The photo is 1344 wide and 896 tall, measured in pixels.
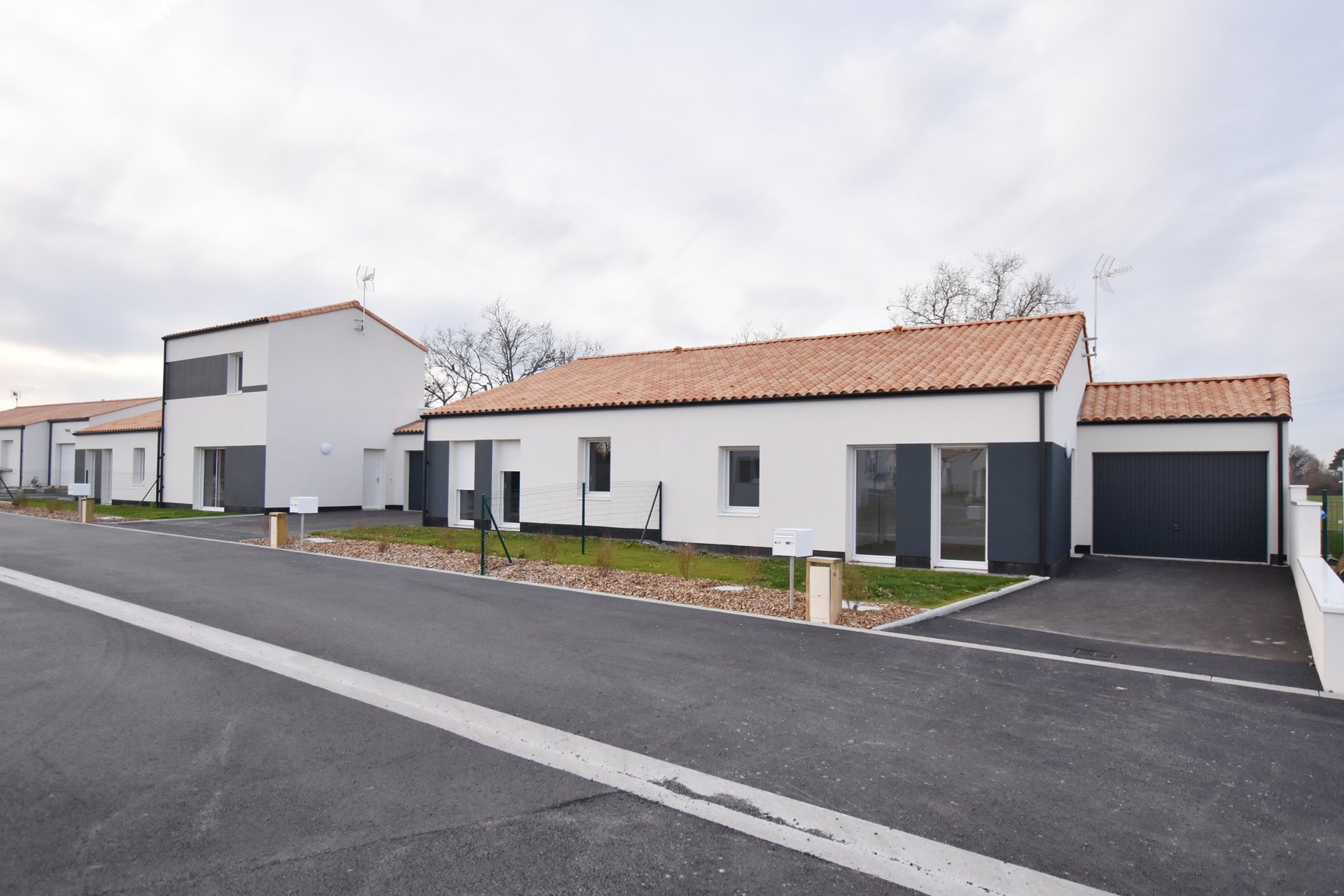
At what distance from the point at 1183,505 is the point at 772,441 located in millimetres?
8815

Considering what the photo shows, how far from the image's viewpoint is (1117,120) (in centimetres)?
1221

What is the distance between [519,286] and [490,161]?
31.5 meters

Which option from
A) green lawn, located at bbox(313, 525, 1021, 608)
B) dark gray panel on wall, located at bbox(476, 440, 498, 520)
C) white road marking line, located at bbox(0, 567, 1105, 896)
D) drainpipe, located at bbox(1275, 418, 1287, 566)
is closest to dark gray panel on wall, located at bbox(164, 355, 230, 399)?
green lawn, located at bbox(313, 525, 1021, 608)

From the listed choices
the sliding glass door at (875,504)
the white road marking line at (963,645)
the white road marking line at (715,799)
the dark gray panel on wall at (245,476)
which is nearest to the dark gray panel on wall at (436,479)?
the dark gray panel on wall at (245,476)

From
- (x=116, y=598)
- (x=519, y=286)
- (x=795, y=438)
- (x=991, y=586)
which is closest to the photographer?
Answer: (x=116, y=598)

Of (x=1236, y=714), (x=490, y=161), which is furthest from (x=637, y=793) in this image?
(x=490, y=161)

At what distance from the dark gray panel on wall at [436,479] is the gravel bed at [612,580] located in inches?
185

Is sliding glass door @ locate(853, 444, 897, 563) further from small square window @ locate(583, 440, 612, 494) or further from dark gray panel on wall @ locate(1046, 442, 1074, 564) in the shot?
small square window @ locate(583, 440, 612, 494)

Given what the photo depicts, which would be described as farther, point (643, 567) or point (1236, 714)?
point (643, 567)

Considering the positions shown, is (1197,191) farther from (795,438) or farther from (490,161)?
(490,161)

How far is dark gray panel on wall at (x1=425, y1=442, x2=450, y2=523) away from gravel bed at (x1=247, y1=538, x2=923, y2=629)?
4707 mm

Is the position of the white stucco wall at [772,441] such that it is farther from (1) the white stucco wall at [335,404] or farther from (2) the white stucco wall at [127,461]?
(2) the white stucco wall at [127,461]

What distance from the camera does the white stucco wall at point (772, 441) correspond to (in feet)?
42.3

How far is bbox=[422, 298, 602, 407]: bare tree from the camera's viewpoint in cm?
4550
